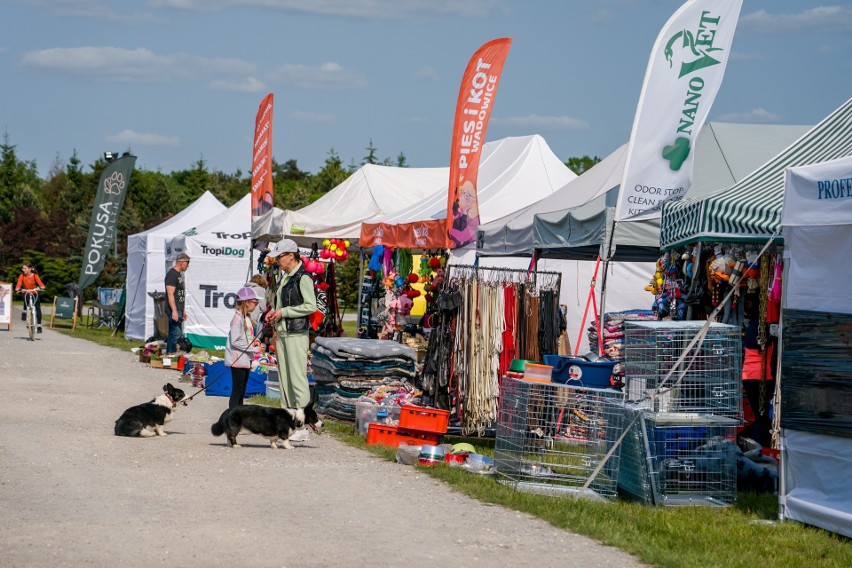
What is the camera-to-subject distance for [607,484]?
29.6ft

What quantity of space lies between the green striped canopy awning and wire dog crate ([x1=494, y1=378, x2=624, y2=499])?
184cm

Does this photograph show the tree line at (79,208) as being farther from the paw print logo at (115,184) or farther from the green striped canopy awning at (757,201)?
the green striped canopy awning at (757,201)

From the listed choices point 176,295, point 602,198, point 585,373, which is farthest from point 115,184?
point 585,373

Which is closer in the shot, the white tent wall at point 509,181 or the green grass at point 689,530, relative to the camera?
the green grass at point 689,530

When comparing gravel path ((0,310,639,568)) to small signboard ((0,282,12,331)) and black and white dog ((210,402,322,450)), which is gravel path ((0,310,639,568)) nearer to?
black and white dog ((210,402,322,450))

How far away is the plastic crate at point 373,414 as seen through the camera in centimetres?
1227

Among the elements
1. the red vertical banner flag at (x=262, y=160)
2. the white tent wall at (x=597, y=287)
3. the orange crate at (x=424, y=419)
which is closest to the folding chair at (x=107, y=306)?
the red vertical banner flag at (x=262, y=160)

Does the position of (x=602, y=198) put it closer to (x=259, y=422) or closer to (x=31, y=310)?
Result: (x=259, y=422)

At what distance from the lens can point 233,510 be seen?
7707mm

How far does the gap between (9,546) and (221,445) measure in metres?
4.85

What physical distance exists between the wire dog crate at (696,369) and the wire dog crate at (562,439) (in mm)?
377

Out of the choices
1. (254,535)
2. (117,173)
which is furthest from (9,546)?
(117,173)

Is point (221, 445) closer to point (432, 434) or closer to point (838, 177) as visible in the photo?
point (432, 434)

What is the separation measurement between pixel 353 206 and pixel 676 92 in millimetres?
13828
